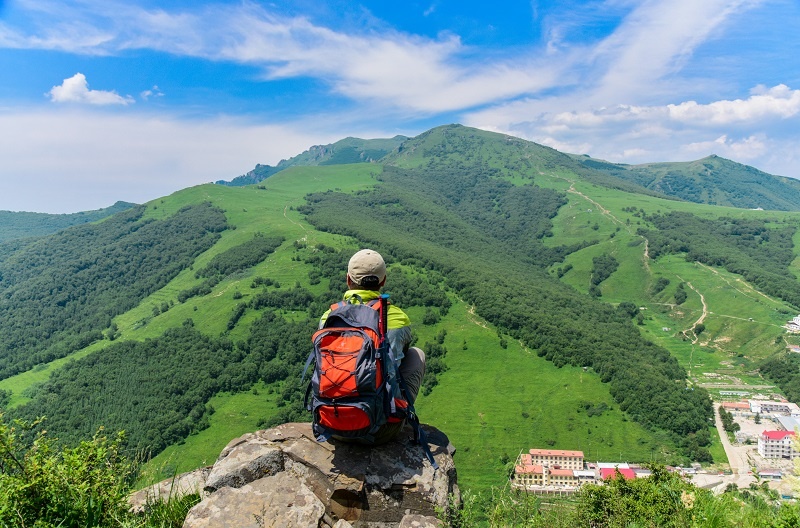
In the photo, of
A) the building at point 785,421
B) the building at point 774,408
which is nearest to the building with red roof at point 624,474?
the building at point 785,421

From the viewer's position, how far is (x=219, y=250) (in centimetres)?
16338

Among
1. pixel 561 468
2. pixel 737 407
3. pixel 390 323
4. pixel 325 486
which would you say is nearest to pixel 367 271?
pixel 390 323

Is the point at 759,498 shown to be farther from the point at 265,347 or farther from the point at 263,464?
the point at 265,347

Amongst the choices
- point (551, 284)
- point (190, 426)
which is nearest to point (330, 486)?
point (190, 426)

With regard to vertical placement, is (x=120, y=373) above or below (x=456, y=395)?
above

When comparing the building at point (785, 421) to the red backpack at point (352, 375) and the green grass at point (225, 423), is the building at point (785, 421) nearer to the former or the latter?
the green grass at point (225, 423)

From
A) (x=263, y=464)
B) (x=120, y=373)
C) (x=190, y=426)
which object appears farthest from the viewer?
(x=120, y=373)

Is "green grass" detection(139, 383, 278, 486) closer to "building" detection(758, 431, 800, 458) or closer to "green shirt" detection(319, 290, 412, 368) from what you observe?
"green shirt" detection(319, 290, 412, 368)

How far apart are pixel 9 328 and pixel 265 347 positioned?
11307 centimetres

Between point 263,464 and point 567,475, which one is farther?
point 567,475

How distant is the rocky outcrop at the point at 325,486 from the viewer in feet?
16.8

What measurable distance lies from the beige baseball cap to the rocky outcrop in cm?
259

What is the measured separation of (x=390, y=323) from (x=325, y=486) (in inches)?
97.4

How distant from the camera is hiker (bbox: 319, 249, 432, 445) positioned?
604cm
